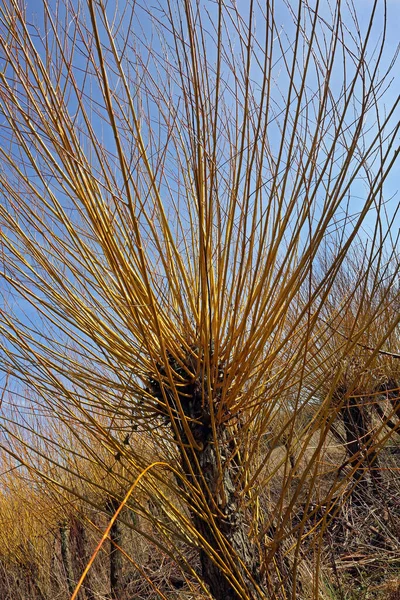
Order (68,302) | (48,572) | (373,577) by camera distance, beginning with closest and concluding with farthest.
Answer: (68,302) → (373,577) → (48,572)

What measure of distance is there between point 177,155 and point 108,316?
0.54m

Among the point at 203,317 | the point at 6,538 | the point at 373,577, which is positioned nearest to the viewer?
the point at 203,317

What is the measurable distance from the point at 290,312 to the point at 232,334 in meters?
3.37

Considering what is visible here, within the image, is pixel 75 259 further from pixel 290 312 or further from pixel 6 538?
pixel 6 538

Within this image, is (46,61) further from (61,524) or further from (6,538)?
(6,538)

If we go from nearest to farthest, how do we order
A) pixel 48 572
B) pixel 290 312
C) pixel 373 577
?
pixel 373 577
pixel 290 312
pixel 48 572

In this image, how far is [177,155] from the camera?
1.37 m

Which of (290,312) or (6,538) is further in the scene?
(6,538)

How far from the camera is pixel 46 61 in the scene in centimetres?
113

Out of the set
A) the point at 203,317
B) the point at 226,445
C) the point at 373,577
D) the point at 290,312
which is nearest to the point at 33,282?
the point at 203,317

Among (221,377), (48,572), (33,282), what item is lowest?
(48,572)

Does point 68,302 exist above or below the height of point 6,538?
above

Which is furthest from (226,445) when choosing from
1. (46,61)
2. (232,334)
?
(46,61)

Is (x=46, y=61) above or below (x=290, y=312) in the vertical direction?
above
